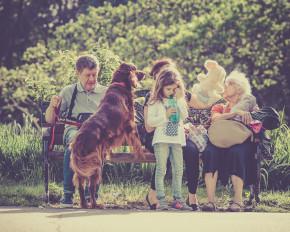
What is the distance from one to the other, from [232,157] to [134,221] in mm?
1652

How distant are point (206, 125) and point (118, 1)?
11.5 metres

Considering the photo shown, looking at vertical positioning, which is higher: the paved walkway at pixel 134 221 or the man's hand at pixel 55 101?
the man's hand at pixel 55 101

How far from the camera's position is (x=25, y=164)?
33.6 feet

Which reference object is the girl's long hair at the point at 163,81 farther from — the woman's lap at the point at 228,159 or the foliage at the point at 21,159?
the foliage at the point at 21,159

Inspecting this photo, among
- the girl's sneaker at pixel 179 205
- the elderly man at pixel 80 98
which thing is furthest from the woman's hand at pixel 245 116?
the elderly man at pixel 80 98

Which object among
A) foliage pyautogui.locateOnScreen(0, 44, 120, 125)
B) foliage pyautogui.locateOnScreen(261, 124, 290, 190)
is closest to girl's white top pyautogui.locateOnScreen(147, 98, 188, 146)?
foliage pyautogui.locateOnScreen(261, 124, 290, 190)

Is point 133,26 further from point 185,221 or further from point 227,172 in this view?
point 185,221

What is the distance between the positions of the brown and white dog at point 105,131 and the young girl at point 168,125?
8.6 inches

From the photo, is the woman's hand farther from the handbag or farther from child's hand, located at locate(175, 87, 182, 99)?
child's hand, located at locate(175, 87, 182, 99)

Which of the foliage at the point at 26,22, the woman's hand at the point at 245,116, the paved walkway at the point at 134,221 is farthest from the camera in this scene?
the foliage at the point at 26,22

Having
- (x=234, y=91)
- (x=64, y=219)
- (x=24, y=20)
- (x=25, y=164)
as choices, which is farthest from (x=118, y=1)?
(x=64, y=219)

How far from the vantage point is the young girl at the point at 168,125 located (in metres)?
8.04

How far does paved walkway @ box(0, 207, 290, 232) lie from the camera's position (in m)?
6.47

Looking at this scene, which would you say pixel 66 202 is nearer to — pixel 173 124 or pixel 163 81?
pixel 173 124
